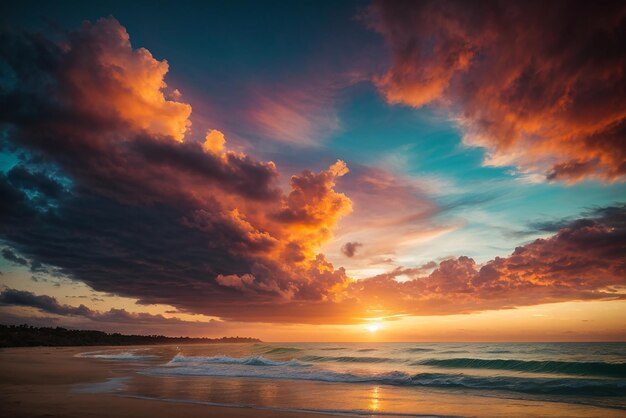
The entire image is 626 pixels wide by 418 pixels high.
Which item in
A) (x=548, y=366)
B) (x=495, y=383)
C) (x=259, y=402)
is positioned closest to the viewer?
(x=259, y=402)

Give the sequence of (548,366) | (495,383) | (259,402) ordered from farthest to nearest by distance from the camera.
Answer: (548,366)
(495,383)
(259,402)

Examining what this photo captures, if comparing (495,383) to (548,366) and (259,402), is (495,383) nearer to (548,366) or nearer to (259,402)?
(548,366)

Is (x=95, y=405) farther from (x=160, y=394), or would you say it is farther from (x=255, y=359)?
(x=255, y=359)

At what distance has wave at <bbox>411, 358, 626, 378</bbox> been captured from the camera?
27.4 meters

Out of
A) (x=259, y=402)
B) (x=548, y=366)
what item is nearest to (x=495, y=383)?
(x=548, y=366)

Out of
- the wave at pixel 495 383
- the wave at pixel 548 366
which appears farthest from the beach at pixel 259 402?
the wave at pixel 548 366

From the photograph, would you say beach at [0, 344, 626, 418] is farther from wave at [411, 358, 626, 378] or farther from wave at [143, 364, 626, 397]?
wave at [411, 358, 626, 378]

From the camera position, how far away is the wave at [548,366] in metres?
27.4

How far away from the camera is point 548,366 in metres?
30.8

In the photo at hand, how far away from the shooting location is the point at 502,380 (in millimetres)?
22938

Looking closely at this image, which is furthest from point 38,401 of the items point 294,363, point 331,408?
point 294,363

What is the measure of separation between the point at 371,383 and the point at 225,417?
13.7 metres

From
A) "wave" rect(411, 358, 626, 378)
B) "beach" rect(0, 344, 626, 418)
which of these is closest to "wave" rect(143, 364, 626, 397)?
"beach" rect(0, 344, 626, 418)

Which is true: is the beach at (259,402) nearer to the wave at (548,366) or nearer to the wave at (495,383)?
the wave at (495,383)
